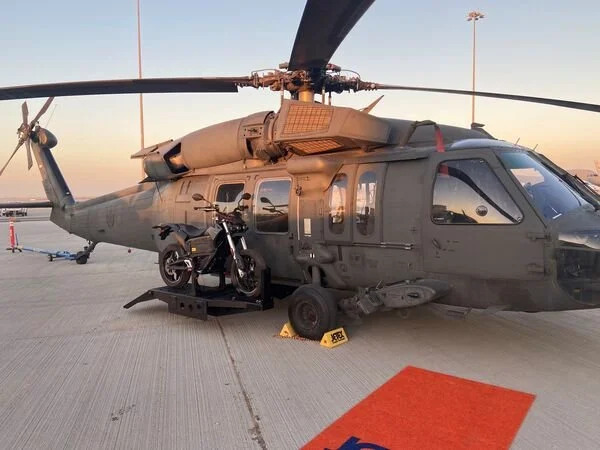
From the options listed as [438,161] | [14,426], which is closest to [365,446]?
[14,426]

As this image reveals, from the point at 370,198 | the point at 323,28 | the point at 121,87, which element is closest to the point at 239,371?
the point at 370,198

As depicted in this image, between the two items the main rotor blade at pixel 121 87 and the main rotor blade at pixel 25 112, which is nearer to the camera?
the main rotor blade at pixel 121 87

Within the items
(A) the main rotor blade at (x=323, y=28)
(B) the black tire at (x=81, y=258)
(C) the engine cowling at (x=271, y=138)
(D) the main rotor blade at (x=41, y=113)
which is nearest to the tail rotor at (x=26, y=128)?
(D) the main rotor blade at (x=41, y=113)

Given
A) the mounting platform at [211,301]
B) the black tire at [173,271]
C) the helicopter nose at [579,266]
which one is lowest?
the mounting platform at [211,301]

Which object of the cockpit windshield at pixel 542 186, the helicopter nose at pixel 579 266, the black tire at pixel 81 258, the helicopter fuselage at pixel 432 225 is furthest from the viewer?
the black tire at pixel 81 258

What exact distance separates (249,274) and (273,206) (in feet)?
3.14

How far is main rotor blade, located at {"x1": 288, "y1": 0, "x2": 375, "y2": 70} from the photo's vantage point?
11.4 feet

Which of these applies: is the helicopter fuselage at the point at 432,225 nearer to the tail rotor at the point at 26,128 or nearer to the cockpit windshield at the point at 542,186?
the cockpit windshield at the point at 542,186

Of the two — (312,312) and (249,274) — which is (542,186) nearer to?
(312,312)

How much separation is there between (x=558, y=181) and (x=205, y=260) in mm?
4103

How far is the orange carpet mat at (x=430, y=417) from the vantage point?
9.33 ft

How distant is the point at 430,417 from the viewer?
3172 millimetres

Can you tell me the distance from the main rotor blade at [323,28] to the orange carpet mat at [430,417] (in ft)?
9.87

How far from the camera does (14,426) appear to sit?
3.14 meters
